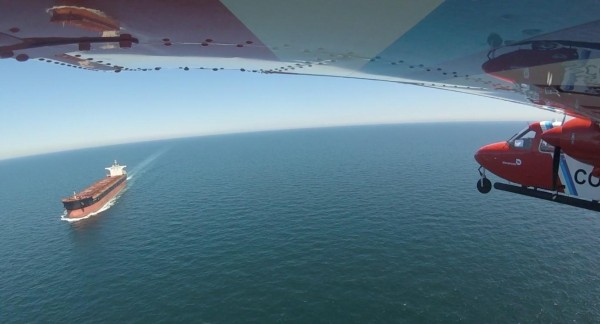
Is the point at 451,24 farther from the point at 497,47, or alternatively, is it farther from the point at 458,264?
the point at 458,264

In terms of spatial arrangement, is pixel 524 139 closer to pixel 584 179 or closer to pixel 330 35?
pixel 584 179

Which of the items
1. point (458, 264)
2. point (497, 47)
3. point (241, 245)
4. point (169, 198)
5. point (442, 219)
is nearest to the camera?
point (497, 47)

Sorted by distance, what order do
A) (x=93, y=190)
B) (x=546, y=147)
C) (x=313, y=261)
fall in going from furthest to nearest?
1. (x=93, y=190)
2. (x=313, y=261)
3. (x=546, y=147)

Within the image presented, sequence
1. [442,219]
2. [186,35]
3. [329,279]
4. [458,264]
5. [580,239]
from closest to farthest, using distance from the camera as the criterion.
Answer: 1. [186,35]
2. [329,279]
3. [458,264]
4. [580,239]
5. [442,219]

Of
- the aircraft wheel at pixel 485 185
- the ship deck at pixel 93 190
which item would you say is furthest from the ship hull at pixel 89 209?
the aircraft wheel at pixel 485 185

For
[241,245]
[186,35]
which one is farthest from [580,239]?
[186,35]

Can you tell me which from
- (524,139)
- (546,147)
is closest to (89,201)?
(524,139)

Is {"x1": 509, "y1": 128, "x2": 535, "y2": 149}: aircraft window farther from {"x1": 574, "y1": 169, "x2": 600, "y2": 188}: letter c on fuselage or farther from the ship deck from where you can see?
the ship deck

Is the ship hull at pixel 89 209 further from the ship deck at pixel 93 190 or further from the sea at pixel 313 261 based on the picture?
the sea at pixel 313 261
